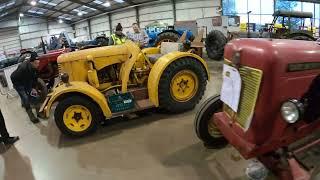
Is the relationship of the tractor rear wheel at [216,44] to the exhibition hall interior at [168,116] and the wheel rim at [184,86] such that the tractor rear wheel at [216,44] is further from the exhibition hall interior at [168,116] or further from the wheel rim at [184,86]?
the wheel rim at [184,86]

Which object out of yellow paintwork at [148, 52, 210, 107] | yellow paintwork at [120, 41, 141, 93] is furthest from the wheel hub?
yellow paintwork at [148, 52, 210, 107]

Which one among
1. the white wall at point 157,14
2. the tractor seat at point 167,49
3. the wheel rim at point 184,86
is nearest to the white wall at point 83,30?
the white wall at point 157,14

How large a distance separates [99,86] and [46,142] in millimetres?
1099

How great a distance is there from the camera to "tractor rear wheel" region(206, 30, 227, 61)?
29.3ft

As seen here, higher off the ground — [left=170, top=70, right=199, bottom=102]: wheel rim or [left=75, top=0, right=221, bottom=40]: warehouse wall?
[left=75, top=0, right=221, bottom=40]: warehouse wall

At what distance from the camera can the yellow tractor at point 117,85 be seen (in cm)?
A: 386

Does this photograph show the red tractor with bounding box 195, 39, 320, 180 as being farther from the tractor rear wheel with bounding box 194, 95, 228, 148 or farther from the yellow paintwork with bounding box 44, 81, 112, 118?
the yellow paintwork with bounding box 44, 81, 112, 118

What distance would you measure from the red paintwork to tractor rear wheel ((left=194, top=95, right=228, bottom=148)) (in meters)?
0.82

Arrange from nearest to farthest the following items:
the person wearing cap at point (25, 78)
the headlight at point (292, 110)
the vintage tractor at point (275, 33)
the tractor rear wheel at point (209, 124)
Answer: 1. the headlight at point (292, 110)
2. the tractor rear wheel at point (209, 124)
3. the person wearing cap at point (25, 78)
4. the vintage tractor at point (275, 33)

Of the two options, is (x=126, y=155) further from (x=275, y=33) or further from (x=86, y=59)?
(x=275, y=33)

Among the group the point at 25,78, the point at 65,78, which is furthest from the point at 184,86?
the point at 25,78

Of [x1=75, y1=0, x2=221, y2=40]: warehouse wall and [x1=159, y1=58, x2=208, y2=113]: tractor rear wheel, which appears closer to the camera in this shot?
[x1=159, y1=58, x2=208, y2=113]: tractor rear wheel

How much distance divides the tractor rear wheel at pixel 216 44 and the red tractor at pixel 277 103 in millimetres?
6823

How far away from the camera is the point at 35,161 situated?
3.43m
